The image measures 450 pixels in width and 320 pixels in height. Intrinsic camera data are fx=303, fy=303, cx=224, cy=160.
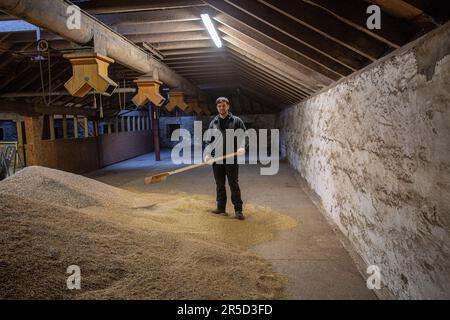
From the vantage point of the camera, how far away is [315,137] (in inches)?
220

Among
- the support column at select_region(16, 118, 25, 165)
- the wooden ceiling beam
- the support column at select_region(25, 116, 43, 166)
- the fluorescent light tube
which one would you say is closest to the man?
the fluorescent light tube

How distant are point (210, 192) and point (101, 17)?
145 inches

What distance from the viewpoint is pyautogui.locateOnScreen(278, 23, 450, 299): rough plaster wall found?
167cm

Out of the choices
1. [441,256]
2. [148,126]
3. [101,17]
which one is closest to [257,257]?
[441,256]

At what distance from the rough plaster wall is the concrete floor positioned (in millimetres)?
261

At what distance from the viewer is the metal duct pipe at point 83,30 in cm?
269

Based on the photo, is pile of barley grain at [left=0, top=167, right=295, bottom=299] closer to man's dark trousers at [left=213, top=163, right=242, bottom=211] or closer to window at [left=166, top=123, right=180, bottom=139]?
man's dark trousers at [left=213, top=163, right=242, bottom=211]

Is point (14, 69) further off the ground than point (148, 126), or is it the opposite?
point (14, 69)

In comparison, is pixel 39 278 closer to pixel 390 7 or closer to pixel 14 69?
pixel 390 7

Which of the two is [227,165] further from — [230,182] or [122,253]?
[122,253]

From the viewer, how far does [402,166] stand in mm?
2113

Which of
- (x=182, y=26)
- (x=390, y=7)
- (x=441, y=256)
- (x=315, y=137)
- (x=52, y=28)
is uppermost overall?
(x=182, y=26)

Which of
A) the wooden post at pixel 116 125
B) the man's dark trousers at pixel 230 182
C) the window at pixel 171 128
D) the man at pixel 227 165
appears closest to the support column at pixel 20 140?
the wooden post at pixel 116 125

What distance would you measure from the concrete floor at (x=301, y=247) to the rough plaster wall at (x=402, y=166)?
0.86 feet
